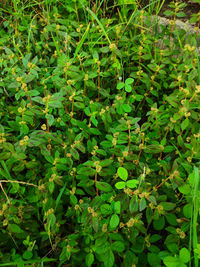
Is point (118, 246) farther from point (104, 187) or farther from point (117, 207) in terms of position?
point (104, 187)

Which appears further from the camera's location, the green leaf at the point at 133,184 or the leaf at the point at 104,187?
the leaf at the point at 104,187

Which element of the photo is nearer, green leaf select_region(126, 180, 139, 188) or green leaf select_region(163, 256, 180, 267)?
green leaf select_region(163, 256, 180, 267)

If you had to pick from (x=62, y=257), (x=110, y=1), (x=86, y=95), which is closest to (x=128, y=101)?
(x=86, y=95)

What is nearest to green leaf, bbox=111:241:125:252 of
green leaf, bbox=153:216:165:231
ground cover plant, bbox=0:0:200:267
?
ground cover plant, bbox=0:0:200:267

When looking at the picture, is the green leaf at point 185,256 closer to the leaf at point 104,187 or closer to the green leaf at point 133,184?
the green leaf at point 133,184

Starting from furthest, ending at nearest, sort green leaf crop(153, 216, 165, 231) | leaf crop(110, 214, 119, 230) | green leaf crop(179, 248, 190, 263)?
1. green leaf crop(153, 216, 165, 231)
2. leaf crop(110, 214, 119, 230)
3. green leaf crop(179, 248, 190, 263)

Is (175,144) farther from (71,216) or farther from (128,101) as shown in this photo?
(71,216)

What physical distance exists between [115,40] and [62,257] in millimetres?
1962

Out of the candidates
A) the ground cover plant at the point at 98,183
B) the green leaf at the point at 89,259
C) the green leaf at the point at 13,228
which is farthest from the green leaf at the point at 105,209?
the green leaf at the point at 13,228

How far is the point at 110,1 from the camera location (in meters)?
3.22

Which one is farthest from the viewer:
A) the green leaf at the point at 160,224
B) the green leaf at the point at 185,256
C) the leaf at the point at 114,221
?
the green leaf at the point at 160,224

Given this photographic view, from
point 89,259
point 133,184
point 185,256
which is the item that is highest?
point 133,184

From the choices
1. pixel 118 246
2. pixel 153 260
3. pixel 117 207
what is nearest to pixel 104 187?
pixel 117 207

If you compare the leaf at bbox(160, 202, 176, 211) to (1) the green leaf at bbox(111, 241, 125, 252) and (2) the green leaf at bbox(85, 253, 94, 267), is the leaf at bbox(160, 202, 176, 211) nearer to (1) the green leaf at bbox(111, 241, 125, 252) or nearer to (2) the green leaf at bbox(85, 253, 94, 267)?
(1) the green leaf at bbox(111, 241, 125, 252)
